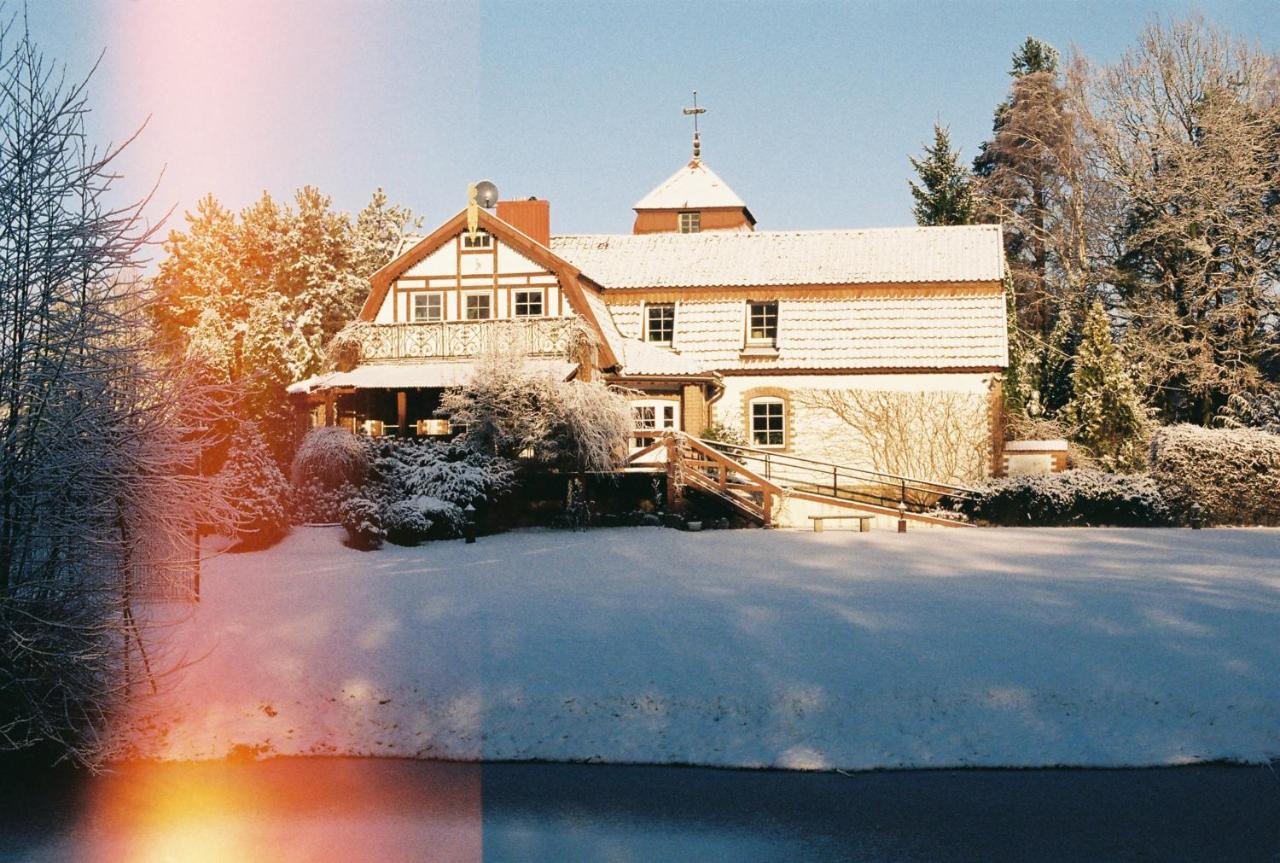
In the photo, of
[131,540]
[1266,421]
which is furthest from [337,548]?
[1266,421]

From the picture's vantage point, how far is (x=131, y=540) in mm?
10305

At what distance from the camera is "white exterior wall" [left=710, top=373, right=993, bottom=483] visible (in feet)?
106

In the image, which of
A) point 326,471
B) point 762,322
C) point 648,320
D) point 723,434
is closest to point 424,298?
point 648,320

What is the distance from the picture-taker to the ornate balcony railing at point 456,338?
28.9 metres

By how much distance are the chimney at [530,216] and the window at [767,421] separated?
7367 millimetres

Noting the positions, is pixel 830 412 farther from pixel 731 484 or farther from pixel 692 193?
pixel 692 193

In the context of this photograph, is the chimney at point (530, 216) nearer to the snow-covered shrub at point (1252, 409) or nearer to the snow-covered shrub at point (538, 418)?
the snow-covered shrub at point (538, 418)

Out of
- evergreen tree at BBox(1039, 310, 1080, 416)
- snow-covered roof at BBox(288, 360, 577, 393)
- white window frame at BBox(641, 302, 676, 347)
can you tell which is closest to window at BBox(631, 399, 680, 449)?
white window frame at BBox(641, 302, 676, 347)

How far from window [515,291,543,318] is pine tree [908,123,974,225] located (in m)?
19.2

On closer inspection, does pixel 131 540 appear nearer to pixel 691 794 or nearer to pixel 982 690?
pixel 691 794

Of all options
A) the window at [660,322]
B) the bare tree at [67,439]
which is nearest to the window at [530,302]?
the window at [660,322]

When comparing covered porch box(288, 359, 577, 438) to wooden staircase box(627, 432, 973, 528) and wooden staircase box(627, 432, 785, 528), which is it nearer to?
wooden staircase box(627, 432, 973, 528)

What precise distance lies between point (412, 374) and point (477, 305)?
3334mm

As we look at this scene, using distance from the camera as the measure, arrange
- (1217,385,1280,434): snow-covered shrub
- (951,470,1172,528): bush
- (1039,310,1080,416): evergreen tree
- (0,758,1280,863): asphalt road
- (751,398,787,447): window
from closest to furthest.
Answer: (0,758,1280,863): asphalt road, (951,470,1172,528): bush, (1217,385,1280,434): snow-covered shrub, (751,398,787,447): window, (1039,310,1080,416): evergreen tree
